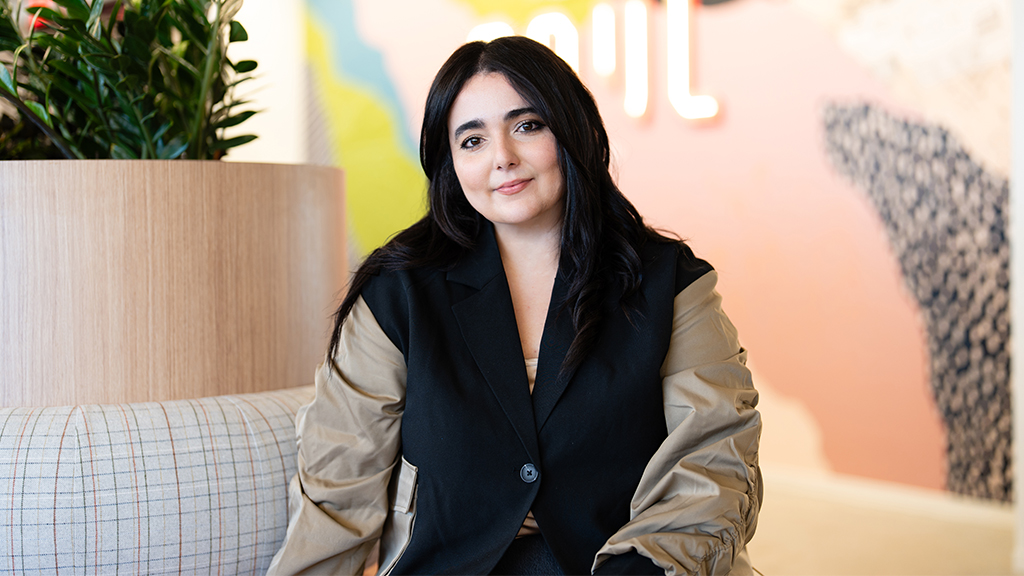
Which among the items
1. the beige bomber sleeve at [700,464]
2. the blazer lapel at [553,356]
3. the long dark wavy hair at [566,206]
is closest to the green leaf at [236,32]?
the long dark wavy hair at [566,206]

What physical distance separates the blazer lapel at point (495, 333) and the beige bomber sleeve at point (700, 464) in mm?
196

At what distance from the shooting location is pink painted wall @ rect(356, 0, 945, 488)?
323cm

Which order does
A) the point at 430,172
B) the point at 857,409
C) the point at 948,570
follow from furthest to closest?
1. the point at 857,409
2. the point at 948,570
3. the point at 430,172

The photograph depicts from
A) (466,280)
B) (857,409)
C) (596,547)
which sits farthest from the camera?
(857,409)

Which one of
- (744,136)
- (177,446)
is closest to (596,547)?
(177,446)

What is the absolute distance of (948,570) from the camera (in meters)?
2.61

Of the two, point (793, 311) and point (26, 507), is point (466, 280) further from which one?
point (793, 311)

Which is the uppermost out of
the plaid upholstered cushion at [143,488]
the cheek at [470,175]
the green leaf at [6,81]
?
the green leaf at [6,81]

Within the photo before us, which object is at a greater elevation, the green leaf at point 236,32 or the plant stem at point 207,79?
the green leaf at point 236,32

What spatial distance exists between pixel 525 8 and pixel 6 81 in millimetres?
3164

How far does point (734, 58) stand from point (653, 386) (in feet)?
8.49

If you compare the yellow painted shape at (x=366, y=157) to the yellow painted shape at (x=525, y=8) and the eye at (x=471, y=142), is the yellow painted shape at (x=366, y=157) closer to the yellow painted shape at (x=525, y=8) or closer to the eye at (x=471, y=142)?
the yellow painted shape at (x=525, y=8)

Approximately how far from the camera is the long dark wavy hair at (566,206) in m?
1.36

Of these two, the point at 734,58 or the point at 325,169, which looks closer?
the point at 325,169
